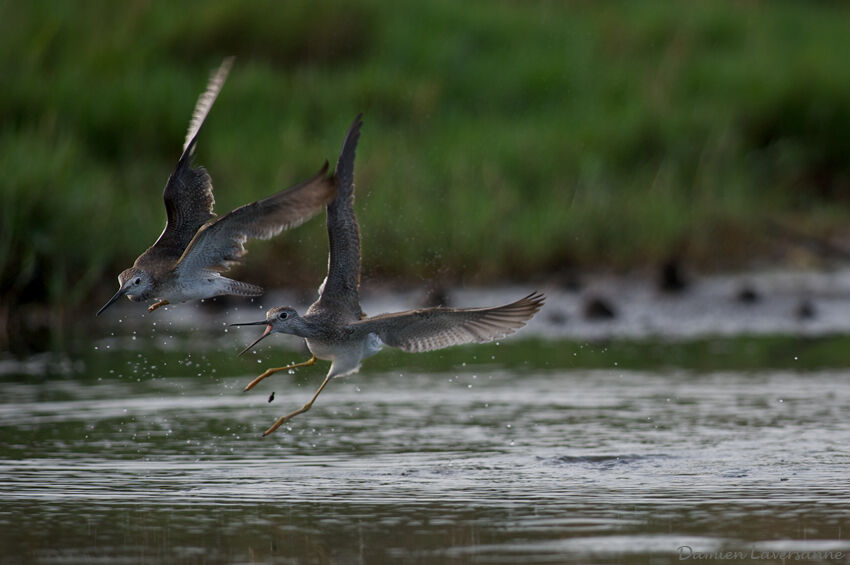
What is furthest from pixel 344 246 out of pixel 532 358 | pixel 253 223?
pixel 532 358

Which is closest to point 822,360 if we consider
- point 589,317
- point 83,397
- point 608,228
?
point 589,317

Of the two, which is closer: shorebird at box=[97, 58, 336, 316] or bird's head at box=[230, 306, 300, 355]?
shorebird at box=[97, 58, 336, 316]

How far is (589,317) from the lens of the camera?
1269 cm

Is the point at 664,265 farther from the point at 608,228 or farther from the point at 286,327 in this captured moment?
the point at 286,327

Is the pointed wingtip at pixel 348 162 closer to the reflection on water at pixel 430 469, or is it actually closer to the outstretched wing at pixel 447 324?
the outstretched wing at pixel 447 324

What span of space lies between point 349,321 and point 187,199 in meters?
1.11

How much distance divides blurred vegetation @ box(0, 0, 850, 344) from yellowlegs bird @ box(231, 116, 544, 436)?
17.1ft

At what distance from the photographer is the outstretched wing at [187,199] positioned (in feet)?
25.3

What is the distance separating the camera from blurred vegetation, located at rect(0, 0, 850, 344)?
522 inches

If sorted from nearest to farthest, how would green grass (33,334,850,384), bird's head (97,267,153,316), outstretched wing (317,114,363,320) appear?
1. outstretched wing (317,114,363,320)
2. bird's head (97,267,153,316)
3. green grass (33,334,850,384)

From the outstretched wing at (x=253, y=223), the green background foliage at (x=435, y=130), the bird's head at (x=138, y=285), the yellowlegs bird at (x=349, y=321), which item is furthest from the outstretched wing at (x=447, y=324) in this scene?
the green background foliage at (x=435, y=130)

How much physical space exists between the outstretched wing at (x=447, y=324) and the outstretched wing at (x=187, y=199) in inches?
45.9

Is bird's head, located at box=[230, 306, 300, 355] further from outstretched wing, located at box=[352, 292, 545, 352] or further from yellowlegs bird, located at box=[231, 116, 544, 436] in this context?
outstretched wing, located at box=[352, 292, 545, 352]

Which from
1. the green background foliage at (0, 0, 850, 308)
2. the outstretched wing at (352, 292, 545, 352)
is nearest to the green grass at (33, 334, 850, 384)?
the green background foliage at (0, 0, 850, 308)
